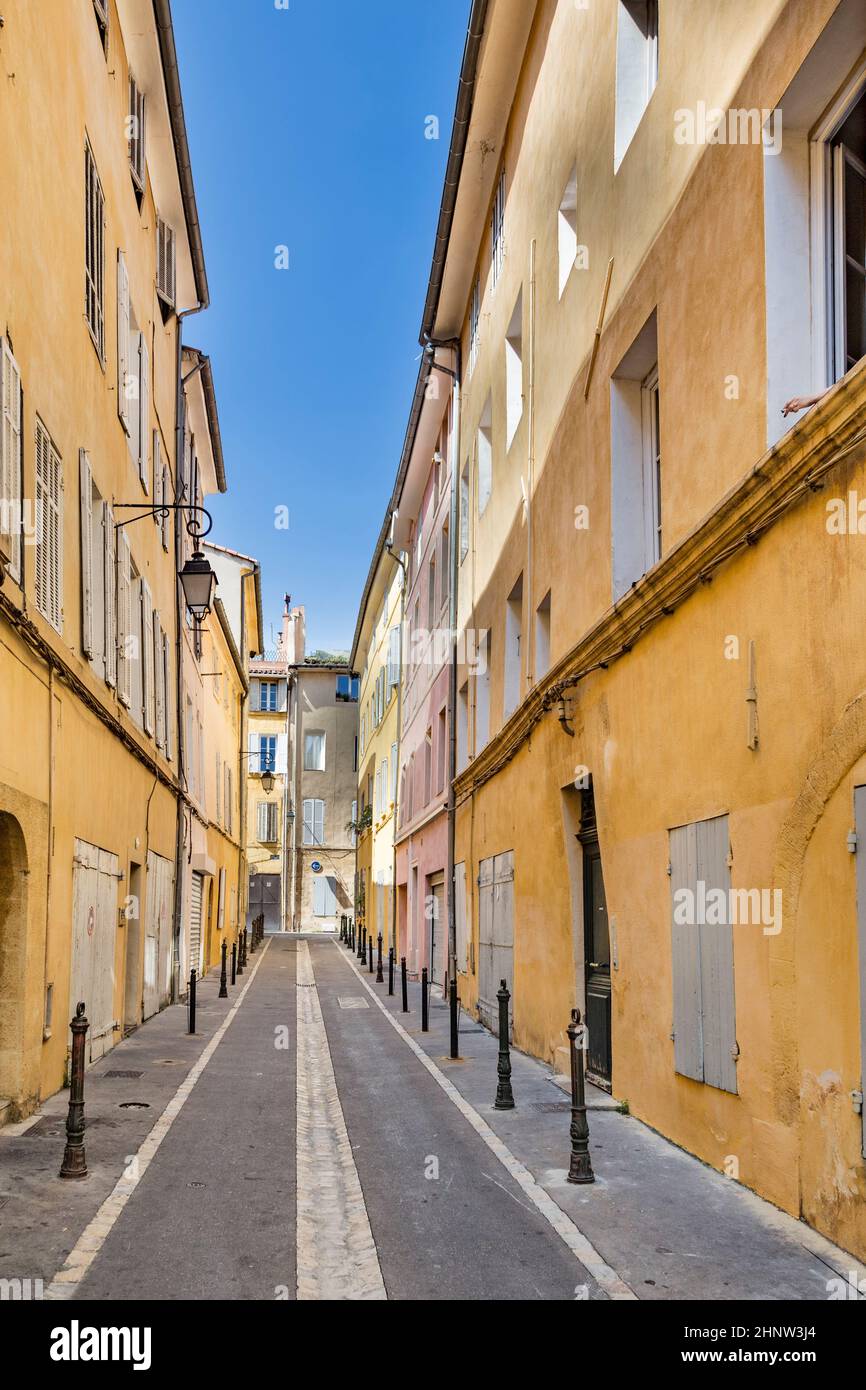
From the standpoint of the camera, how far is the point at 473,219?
66.5ft

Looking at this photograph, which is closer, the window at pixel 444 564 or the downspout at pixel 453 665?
the downspout at pixel 453 665

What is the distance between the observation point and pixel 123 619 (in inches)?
574

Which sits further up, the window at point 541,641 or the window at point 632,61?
the window at point 632,61

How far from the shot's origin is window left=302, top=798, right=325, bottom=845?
54.7 m

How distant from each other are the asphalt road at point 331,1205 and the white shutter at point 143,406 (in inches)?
310

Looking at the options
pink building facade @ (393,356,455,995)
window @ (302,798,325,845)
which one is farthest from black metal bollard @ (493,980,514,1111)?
window @ (302,798,325,845)

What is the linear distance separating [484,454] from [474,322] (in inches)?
116

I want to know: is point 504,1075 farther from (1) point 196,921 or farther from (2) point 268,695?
(2) point 268,695

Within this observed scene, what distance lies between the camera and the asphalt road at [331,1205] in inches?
223

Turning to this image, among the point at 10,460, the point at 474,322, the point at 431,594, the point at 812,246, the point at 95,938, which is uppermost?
the point at 474,322

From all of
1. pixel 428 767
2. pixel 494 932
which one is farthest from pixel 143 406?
pixel 428 767

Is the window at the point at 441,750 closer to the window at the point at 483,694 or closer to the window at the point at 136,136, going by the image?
the window at the point at 483,694

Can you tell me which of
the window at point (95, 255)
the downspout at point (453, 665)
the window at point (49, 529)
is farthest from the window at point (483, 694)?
the window at point (49, 529)

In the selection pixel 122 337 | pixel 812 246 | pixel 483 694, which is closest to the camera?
pixel 812 246
